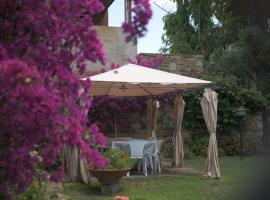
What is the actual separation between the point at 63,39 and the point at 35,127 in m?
0.71

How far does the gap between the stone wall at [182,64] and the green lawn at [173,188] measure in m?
5.00

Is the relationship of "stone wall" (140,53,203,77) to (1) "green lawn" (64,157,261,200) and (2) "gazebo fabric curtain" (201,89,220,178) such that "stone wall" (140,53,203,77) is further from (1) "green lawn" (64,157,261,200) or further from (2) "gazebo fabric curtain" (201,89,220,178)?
(1) "green lawn" (64,157,261,200)

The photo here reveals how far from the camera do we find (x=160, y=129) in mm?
14102

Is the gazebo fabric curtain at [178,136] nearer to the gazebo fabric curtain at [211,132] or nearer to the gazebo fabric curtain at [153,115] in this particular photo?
the gazebo fabric curtain at [153,115]

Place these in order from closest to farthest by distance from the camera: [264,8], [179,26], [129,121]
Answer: [264,8] → [129,121] → [179,26]

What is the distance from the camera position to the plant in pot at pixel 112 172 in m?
7.72

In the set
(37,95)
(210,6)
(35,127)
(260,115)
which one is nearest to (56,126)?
(35,127)

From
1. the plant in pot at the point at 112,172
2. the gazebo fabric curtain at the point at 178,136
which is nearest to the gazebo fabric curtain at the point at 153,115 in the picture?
the gazebo fabric curtain at the point at 178,136

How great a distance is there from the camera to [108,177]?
25.5 ft

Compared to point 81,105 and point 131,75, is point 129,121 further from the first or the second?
point 81,105

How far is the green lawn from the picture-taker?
7625mm

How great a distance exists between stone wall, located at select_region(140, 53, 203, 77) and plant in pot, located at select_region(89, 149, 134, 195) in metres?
6.57

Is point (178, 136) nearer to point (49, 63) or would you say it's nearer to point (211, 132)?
point (211, 132)

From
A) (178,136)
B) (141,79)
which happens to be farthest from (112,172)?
(178,136)
